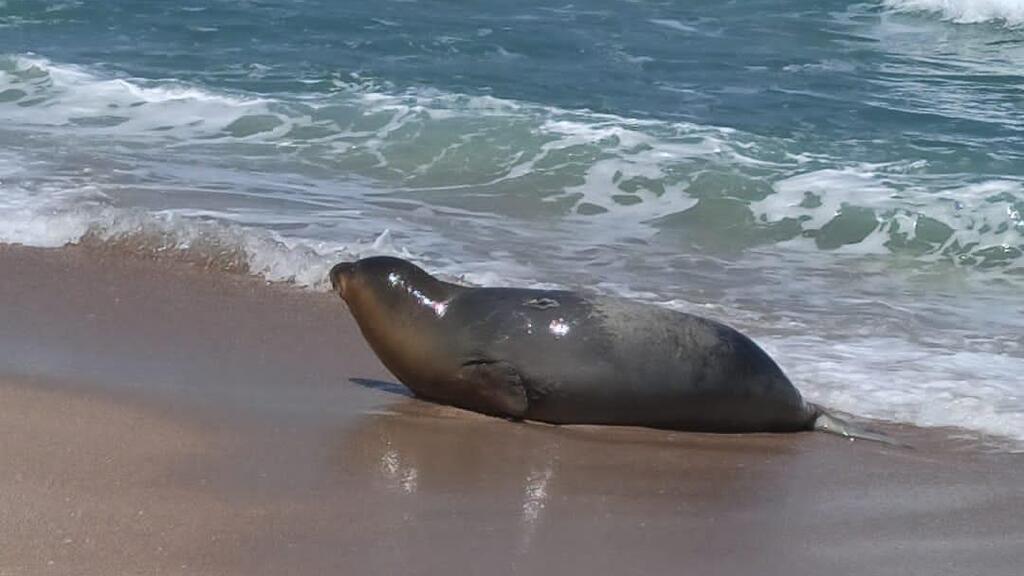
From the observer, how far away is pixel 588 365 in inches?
226

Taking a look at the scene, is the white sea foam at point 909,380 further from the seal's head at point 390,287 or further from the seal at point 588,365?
the seal's head at point 390,287

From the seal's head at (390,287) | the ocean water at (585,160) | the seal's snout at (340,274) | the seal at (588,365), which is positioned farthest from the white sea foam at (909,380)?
the seal's snout at (340,274)

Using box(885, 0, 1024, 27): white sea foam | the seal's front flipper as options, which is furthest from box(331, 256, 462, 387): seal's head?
box(885, 0, 1024, 27): white sea foam

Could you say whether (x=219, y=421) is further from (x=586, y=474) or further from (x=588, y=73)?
(x=588, y=73)

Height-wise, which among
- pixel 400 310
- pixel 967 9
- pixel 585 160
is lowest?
pixel 967 9

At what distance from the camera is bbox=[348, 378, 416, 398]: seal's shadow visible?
6074 mm

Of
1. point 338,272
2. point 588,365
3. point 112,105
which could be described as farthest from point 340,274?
point 112,105

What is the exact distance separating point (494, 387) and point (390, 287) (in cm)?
66

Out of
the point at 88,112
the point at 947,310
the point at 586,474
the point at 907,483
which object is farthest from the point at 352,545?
the point at 88,112

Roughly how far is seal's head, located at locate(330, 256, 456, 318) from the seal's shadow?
238 millimetres

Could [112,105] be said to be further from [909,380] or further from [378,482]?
[378,482]

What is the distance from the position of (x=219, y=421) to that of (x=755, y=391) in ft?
5.85

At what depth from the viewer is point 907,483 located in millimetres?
5293

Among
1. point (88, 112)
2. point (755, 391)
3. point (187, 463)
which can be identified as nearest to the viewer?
point (187, 463)
